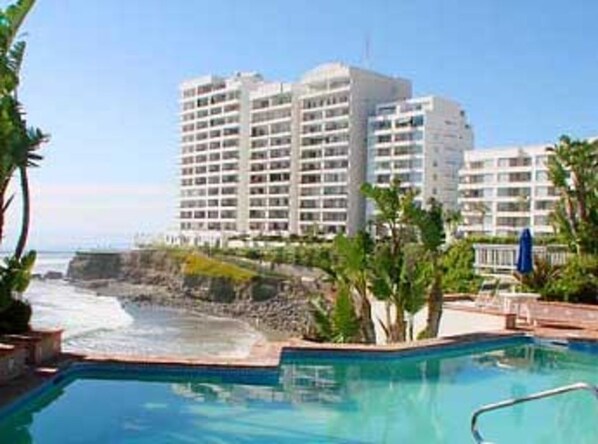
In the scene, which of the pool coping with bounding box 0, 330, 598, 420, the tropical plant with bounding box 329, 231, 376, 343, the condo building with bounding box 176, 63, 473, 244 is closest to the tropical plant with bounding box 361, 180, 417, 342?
the tropical plant with bounding box 329, 231, 376, 343

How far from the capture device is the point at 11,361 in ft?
35.0

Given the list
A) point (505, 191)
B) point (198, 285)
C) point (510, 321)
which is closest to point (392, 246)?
point (510, 321)

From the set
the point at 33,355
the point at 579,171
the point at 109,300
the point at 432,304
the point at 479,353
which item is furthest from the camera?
the point at 109,300

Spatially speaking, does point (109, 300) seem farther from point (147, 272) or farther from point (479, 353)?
point (479, 353)

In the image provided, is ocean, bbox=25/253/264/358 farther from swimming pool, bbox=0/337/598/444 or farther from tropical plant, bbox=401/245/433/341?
swimming pool, bbox=0/337/598/444

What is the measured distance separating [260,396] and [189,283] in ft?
171

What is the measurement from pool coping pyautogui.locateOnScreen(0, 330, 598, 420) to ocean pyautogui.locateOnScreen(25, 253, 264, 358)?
11923 mm

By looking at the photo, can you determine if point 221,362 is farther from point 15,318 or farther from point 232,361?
point 15,318

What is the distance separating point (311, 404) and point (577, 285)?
13.5 m

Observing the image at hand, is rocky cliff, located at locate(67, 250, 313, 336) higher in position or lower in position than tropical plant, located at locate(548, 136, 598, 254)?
lower

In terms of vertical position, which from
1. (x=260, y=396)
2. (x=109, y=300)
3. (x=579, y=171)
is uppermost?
(x=579, y=171)

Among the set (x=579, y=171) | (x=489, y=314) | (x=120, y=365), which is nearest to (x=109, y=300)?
(x=579, y=171)

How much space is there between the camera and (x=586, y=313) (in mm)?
19938

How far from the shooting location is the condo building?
82875 millimetres
